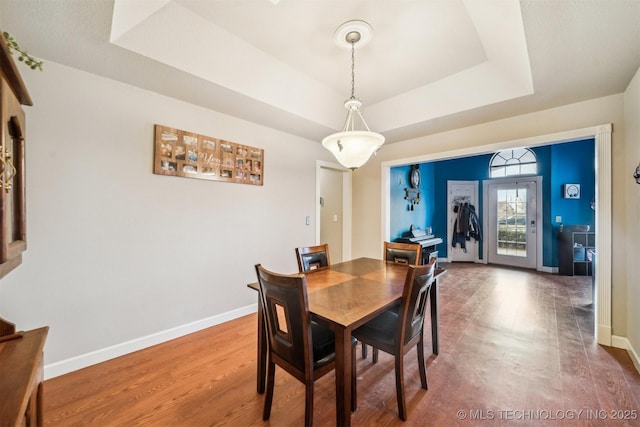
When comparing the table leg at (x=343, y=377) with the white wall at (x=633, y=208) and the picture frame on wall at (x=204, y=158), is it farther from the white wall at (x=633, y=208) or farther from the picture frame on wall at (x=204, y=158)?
the white wall at (x=633, y=208)

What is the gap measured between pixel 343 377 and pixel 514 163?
6513 millimetres

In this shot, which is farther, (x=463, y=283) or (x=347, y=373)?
(x=463, y=283)

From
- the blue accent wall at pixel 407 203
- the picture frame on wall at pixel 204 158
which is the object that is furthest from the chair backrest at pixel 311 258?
the blue accent wall at pixel 407 203

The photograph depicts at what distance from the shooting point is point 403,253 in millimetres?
2625

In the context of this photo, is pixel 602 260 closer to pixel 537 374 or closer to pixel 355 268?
pixel 537 374

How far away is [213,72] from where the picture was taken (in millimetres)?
2172

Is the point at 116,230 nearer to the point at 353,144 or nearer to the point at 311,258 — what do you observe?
the point at 311,258

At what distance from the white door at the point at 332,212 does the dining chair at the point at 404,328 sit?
2.71 metres

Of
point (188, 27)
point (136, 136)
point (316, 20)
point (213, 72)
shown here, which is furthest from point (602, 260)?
point (136, 136)

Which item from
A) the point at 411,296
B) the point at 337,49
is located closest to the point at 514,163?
the point at 337,49

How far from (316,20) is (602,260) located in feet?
11.0

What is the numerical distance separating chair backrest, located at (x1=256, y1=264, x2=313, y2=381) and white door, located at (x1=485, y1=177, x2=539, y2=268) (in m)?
6.22

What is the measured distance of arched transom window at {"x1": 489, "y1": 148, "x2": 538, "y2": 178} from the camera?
5.58 meters

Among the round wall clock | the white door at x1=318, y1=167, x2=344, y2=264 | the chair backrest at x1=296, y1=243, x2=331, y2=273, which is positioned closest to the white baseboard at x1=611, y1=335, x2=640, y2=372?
the chair backrest at x1=296, y1=243, x2=331, y2=273
